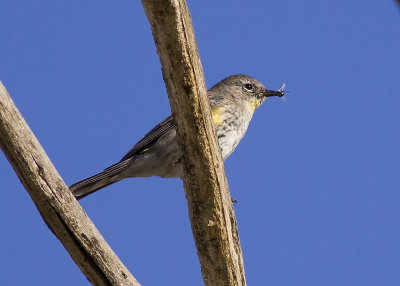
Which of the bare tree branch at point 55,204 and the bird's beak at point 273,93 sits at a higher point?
the bird's beak at point 273,93

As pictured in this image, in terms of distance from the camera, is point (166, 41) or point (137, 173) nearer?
point (166, 41)

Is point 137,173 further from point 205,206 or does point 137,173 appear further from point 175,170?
point 205,206

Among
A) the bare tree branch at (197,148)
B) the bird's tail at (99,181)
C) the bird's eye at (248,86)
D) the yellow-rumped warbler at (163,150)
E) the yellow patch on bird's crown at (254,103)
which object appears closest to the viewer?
the bare tree branch at (197,148)

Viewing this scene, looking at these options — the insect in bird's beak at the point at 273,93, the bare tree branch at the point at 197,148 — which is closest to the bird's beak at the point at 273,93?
the insect in bird's beak at the point at 273,93

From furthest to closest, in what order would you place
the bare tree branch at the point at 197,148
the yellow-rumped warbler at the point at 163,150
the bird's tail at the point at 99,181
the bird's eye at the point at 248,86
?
the bird's eye at the point at 248,86 < the yellow-rumped warbler at the point at 163,150 < the bird's tail at the point at 99,181 < the bare tree branch at the point at 197,148

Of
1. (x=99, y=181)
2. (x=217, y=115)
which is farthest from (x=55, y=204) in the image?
(x=217, y=115)

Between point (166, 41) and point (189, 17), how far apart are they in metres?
0.26

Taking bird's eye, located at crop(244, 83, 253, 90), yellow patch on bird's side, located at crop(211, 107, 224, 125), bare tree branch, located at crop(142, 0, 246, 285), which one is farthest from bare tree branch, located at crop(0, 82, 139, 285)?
bird's eye, located at crop(244, 83, 253, 90)

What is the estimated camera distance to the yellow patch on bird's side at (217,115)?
9331 millimetres

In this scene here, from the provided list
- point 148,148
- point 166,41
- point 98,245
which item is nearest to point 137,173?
point 148,148

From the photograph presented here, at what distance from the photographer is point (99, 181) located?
859 centimetres

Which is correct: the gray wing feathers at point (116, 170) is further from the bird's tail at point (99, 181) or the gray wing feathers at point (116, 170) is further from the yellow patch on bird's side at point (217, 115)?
the yellow patch on bird's side at point (217, 115)

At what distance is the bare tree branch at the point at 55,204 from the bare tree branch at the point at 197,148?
85 cm

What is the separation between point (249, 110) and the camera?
34.3 feet
